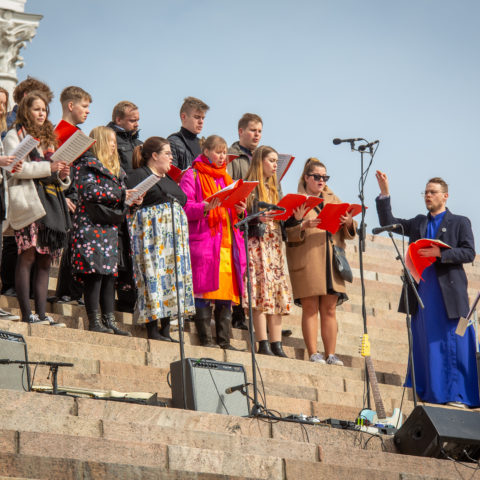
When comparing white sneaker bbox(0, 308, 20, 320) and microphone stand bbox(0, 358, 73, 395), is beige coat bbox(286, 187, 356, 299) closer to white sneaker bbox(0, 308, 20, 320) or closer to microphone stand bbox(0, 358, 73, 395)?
white sneaker bbox(0, 308, 20, 320)

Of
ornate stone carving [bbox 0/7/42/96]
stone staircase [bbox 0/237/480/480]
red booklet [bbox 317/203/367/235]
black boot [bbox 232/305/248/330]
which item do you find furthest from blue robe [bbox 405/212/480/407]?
ornate stone carving [bbox 0/7/42/96]

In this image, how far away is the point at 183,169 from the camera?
27.1 feet

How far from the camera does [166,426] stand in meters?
5.03

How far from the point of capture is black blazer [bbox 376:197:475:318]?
26.1ft

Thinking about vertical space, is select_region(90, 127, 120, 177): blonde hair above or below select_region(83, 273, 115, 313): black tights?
above

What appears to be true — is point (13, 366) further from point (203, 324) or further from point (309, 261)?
point (309, 261)

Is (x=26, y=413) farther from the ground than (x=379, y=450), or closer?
farther from the ground

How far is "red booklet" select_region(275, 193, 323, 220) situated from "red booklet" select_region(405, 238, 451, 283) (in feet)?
2.88

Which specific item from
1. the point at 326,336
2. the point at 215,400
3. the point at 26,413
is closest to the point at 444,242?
the point at 326,336

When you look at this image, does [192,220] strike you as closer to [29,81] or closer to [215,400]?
[29,81]

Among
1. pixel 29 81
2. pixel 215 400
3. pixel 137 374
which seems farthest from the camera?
pixel 29 81

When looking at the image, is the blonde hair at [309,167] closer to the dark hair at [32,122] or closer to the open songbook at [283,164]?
the open songbook at [283,164]

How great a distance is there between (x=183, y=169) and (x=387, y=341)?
2.60 meters

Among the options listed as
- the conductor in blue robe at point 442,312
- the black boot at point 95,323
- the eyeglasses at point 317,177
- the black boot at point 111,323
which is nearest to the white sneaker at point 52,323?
the black boot at point 95,323
